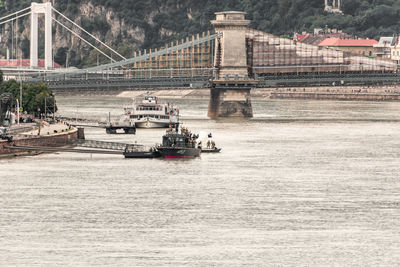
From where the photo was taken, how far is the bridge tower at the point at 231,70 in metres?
129

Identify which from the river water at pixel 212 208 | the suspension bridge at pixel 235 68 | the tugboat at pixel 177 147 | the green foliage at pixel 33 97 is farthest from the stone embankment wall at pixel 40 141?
the suspension bridge at pixel 235 68

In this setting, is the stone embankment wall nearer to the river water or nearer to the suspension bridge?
the river water

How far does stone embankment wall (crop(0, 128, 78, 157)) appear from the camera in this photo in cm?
7875

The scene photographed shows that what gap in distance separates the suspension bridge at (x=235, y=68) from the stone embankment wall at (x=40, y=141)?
1524 inches

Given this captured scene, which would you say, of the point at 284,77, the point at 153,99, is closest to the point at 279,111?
the point at 284,77

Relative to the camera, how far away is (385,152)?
8494cm

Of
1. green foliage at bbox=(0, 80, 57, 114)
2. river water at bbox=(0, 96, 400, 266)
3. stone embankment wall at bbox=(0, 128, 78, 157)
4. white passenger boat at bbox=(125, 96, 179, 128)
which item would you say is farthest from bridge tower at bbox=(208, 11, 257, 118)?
stone embankment wall at bbox=(0, 128, 78, 157)

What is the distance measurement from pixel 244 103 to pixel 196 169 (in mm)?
54844

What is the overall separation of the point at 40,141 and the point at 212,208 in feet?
84.4

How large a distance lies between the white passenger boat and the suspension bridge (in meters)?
14.1

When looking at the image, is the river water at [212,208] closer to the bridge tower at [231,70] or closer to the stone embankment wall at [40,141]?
the stone embankment wall at [40,141]

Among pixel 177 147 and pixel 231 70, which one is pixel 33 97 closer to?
pixel 231 70

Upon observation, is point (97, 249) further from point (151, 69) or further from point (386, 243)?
point (151, 69)

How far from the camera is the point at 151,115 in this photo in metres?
115
